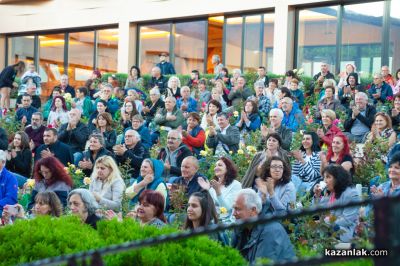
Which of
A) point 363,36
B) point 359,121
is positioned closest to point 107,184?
point 359,121

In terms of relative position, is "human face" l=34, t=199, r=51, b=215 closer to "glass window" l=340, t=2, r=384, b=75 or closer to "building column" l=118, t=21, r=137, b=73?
"glass window" l=340, t=2, r=384, b=75

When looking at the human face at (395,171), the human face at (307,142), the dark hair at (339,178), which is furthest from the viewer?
the human face at (307,142)

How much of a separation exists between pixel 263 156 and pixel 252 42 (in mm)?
14145

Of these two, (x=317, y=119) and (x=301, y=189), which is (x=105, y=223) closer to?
(x=301, y=189)

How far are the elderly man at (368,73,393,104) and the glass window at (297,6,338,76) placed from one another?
208 inches

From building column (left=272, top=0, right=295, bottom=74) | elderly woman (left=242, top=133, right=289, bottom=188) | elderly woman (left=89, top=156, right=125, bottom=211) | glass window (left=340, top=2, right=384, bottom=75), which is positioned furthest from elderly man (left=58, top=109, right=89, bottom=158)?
building column (left=272, top=0, right=295, bottom=74)

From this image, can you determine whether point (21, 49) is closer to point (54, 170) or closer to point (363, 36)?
point (363, 36)

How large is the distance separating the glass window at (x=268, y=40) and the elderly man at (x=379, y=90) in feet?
22.9

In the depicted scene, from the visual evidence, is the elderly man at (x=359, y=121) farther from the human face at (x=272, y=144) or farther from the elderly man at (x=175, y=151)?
the elderly man at (x=175, y=151)

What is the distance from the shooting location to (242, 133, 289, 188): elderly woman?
9.84 metres

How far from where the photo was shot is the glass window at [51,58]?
30.0 metres

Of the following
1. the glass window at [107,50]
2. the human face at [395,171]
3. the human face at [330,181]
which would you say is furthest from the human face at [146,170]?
the glass window at [107,50]

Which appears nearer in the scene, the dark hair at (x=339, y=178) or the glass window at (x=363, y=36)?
the dark hair at (x=339, y=178)

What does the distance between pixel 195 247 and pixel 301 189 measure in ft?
16.1
